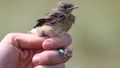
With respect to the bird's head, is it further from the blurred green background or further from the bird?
the blurred green background

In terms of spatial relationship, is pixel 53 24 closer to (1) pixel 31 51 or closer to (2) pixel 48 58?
(1) pixel 31 51

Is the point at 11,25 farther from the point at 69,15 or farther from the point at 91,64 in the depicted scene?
the point at 69,15

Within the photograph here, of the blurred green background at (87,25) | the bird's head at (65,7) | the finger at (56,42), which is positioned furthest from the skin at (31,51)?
the blurred green background at (87,25)

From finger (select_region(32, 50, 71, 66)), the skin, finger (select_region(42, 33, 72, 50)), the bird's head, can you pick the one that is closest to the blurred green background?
the bird's head

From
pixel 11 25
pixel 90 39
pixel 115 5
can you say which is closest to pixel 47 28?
pixel 90 39

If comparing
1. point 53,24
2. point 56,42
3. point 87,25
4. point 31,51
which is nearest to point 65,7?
point 53,24

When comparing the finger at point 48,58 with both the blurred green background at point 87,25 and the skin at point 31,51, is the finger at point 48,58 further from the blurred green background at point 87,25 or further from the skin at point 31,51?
the blurred green background at point 87,25

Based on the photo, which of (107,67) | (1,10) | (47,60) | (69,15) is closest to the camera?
(47,60)
